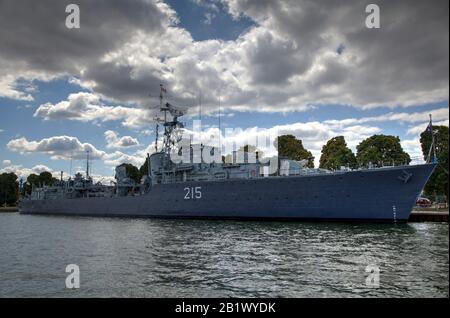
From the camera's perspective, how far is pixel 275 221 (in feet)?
Result: 111

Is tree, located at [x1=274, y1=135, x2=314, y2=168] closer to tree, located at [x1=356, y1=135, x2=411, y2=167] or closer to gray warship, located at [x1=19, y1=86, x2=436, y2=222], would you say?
tree, located at [x1=356, y1=135, x2=411, y2=167]

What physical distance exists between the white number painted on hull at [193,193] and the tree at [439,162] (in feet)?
97.9

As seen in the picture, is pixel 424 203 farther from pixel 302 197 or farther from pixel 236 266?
pixel 236 266

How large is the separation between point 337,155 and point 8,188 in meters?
99.5

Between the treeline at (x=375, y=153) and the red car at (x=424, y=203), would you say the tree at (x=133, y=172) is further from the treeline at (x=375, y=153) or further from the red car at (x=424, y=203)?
the red car at (x=424, y=203)

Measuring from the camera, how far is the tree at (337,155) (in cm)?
5550

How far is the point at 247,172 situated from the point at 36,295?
27330 millimetres

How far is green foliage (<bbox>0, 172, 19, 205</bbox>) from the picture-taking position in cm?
10638

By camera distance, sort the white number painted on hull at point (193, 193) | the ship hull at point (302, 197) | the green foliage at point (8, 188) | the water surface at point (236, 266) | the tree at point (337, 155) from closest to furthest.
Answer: the water surface at point (236, 266), the ship hull at point (302, 197), the white number painted on hull at point (193, 193), the tree at point (337, 155), the green foliage at point (8, 188)

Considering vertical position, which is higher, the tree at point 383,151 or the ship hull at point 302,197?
the tree at point 383,151

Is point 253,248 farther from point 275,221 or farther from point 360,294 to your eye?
point 275,221

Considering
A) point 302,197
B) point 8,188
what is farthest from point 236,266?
point 8,188

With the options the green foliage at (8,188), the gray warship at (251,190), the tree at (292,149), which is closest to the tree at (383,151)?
the tree at (292,149)
